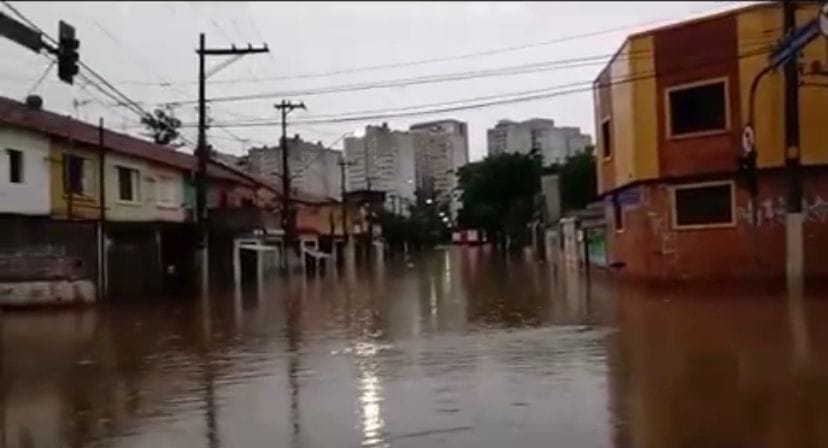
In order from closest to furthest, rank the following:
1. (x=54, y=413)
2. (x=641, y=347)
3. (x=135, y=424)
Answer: (x=135, y=424) < (x=54, y=413) < (x=641, y=347)

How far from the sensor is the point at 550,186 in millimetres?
64500

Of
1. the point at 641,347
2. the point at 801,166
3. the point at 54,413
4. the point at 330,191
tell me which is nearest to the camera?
the point at 54,413

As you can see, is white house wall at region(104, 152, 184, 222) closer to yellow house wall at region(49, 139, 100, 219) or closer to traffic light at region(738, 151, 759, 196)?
yellow house wall at region(49, 139, 100, 219)

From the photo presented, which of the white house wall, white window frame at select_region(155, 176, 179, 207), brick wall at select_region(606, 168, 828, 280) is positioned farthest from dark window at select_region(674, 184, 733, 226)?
white window frame at select_region(155, 176, 179, 207)

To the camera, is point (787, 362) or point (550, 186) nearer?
point (787, 362)

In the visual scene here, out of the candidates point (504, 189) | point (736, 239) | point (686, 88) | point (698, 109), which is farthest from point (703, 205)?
point (504, 189)

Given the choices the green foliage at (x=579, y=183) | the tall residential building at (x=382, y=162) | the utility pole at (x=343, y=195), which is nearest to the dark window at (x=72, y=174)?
the tall residential building at (x=382, y=162)

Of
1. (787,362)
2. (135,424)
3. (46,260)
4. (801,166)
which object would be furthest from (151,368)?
(801,166)

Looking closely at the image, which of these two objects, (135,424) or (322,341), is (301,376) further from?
(322,341)

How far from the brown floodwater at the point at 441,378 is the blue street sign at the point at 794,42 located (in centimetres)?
539

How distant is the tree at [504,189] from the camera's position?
8019cm

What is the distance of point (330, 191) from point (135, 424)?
7327 cm

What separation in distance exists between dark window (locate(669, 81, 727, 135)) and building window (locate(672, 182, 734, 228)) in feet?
5.40

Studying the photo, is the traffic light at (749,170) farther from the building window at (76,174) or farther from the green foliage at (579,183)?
the green foliage at (579,183)
